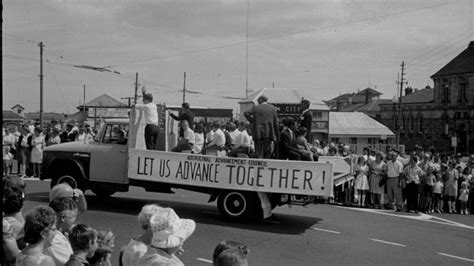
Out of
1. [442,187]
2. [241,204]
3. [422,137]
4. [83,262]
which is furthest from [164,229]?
[422,137]

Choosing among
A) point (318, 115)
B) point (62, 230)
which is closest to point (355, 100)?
point (318, 115)

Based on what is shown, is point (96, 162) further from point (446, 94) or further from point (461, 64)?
point (446, 94)

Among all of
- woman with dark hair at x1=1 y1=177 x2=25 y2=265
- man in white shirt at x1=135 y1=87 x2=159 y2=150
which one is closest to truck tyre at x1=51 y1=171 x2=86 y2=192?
man in white shirt at x1=135 y1=87 x2=159 y2=150

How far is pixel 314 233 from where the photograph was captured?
1011 centimetres

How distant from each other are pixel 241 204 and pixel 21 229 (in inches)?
256

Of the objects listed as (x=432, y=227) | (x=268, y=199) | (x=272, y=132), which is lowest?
(x=432, y=227)

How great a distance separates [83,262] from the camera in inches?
146

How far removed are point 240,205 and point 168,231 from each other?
22.8ft

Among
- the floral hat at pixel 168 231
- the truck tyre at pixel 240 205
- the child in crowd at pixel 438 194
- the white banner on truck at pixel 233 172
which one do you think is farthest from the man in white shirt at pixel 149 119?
the child in crowd at pixel 438 194

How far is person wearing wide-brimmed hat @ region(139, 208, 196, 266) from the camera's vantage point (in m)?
3.54

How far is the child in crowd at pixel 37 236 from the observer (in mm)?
3682

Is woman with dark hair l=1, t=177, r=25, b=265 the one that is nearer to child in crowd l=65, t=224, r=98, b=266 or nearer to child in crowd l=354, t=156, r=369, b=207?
child in crowd l=65, t=224, r=98, b=266

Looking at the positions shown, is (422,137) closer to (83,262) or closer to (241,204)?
(241,204)

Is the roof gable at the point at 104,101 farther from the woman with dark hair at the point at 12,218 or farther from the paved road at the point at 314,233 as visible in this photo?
the woman with dark hair at the point at 12,218
